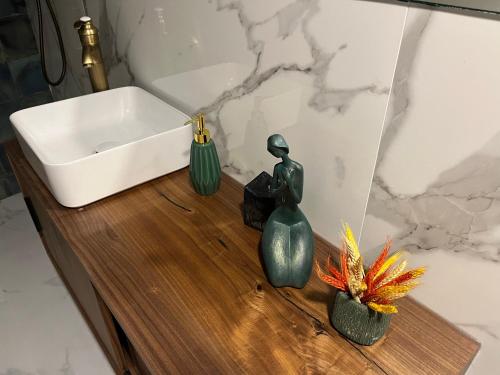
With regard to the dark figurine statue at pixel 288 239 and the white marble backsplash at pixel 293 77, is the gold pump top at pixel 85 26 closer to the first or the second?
the white marble backsplash at pixel 293 77

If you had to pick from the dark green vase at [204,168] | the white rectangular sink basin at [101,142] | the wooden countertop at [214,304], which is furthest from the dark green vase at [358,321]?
the white rectangular sink basin at [101,142]

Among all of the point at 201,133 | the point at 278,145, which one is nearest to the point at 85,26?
the point at 201,133

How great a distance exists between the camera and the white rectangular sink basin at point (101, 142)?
34.4 inches

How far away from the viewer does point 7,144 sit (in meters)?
1.20

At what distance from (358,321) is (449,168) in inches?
10.2

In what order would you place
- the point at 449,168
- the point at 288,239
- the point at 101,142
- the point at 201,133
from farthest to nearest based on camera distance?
the point at 101,142
the point at 201,133
the point at 288,239
the point at 449,168

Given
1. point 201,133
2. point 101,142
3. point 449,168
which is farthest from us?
point 101,142

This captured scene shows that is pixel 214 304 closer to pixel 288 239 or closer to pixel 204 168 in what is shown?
pixel 288 239

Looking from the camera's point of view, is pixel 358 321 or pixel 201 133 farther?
pixel 201 133

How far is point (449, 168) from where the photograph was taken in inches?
22.4

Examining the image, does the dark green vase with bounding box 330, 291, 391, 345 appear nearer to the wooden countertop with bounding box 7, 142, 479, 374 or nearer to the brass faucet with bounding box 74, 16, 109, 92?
the wooden countertop with bounding box 7, 142, 479, 374

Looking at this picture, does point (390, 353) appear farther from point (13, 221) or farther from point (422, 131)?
point (13, 221)

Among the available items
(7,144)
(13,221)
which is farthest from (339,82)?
(13,221)

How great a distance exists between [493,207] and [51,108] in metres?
1.07
